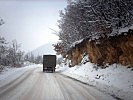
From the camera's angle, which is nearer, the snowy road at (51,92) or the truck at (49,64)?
the snowy road at (51,92)

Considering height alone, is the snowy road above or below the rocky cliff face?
below

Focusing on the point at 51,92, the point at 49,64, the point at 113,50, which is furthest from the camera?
the point at 49,64

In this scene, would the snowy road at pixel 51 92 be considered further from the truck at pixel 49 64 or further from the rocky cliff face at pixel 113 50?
the truck at pixel 49 64

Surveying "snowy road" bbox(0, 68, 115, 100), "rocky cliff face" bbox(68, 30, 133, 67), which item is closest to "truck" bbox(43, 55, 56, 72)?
"rocky cliff face" bbox(68, 30, 133, 67)

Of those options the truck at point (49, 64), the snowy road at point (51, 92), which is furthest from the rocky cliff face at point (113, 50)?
the truck at point (49, 64)

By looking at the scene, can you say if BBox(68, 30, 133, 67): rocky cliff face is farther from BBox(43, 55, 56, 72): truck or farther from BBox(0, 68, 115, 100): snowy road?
BBox(43, 55, 56, 72): truck

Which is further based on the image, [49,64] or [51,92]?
[49,64]

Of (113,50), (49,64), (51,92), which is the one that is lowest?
(51,92)

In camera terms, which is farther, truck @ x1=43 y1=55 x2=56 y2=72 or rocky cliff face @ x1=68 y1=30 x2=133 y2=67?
truck @ x1=43 y1=55 x2=56 y2=72

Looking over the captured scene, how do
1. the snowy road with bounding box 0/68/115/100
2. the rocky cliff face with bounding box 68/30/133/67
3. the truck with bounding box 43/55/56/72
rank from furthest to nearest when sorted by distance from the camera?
the truck with bounding box 43/55/56/72 → the rocky cliff face with bounding box 68/30/133/67 → the snowy road with bounding box 0/68/115/100

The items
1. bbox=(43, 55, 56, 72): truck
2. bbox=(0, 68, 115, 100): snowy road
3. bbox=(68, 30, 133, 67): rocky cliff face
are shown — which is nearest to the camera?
bbox=(0, 68, 115, 100): snowy road

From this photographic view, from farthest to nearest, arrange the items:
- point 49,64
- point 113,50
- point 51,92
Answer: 1. point 49,64
2. point 113,50
3. point 51,92

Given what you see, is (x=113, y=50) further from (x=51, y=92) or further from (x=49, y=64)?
(x=49, y=64)

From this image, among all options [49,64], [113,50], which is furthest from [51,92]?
[49,64]
